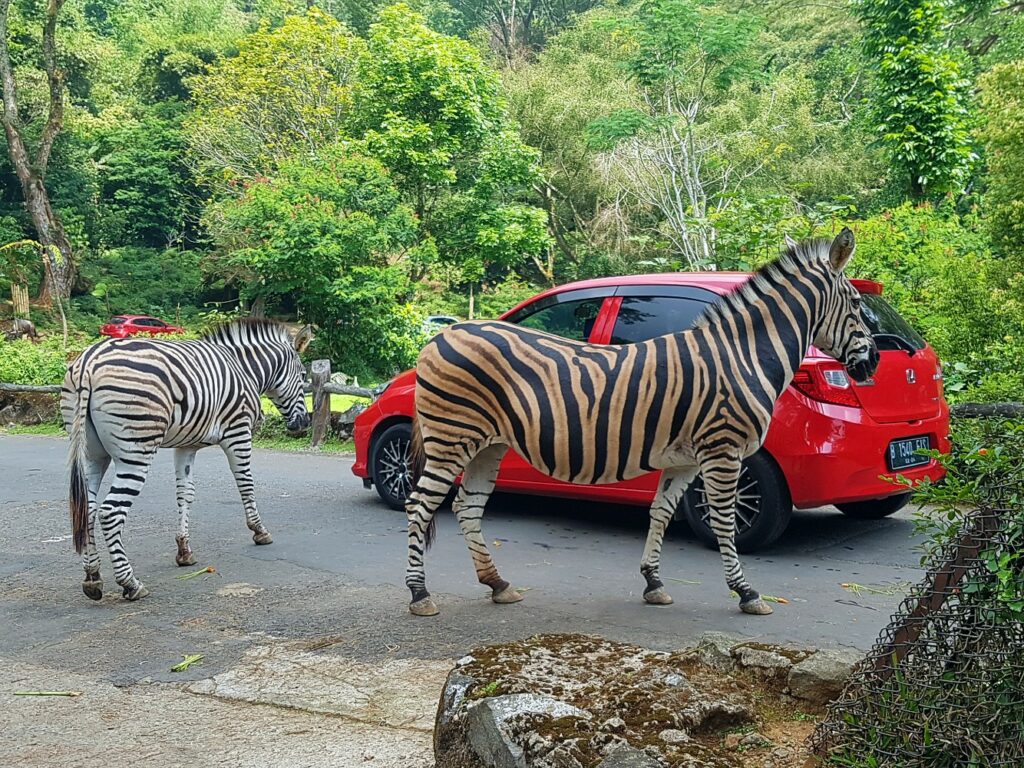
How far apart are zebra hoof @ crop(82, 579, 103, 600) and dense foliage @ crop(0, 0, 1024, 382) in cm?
790

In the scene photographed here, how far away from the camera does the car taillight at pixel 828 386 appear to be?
660 cm

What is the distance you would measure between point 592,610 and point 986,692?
341 cm

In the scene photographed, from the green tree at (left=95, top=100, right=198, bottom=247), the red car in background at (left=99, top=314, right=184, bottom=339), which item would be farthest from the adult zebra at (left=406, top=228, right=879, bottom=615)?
the green tree at (left=95, top=100, right=198, bottom=247)

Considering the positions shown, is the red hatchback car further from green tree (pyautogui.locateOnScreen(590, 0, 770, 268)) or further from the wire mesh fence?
green tree (pyautogui.locateOnScreen(590, 0, 770, 268))

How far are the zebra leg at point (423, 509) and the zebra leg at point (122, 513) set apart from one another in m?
1.98

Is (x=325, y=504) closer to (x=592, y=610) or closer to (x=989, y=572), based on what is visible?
(x=592, y=610)

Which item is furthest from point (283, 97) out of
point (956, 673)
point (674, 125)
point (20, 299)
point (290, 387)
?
point (956, 673)

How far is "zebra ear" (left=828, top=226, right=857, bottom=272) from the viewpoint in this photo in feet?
19.3

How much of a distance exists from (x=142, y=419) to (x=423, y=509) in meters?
2.24

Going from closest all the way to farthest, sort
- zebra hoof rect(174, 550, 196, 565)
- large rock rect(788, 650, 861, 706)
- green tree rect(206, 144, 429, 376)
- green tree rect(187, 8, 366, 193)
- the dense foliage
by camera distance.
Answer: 1. large rock rect(788, 650, 861, 706)
2. zebra hoof rect(174, 550, 196, 565)
3. the dense foliage
4. green tree rect(206, 144, 429, 376)
5. green tree rect(187, 8, 366, 193)

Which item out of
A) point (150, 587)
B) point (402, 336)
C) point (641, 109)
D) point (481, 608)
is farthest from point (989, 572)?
point (641, 109)

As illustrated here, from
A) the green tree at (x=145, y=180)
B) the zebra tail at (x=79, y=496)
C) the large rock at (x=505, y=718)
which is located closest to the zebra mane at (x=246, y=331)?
the zebra tail at (x=79, y=496)

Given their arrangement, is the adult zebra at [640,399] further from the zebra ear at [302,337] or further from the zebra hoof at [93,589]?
the zebra ear at [302,337]

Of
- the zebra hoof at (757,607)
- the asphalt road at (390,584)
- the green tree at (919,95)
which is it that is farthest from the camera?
the green tree at (919,95)
